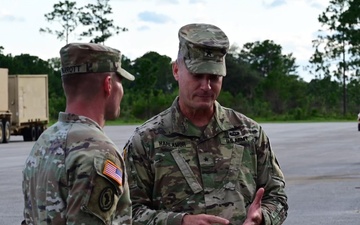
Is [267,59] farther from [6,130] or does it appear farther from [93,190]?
[93,190]

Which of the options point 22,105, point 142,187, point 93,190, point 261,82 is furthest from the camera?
point 261,82

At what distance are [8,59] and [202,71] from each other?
3199 inches

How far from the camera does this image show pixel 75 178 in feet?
12.0

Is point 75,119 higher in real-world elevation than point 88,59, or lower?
lower

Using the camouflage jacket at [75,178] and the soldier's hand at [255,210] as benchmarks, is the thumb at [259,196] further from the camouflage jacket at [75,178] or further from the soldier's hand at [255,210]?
the camouflage jacket at [75,178]

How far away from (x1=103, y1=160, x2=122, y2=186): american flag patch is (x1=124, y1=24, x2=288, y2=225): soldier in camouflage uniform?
914 millimetres

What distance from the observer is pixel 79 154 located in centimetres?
368

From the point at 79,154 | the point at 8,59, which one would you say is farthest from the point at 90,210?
the point at 8,59

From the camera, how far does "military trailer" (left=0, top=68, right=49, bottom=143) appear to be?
39.4m

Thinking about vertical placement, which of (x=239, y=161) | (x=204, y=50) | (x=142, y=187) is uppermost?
(x=204, y=50)

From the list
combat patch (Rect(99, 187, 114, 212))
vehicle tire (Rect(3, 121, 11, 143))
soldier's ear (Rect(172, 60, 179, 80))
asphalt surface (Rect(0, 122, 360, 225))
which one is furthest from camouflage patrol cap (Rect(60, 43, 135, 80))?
vehicle tire (Rect(3, 121, 11, 143))

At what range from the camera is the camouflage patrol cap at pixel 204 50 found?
463 cm

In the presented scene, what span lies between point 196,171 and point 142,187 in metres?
0.25

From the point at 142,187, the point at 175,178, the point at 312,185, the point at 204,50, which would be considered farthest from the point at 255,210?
the point at 312,185
